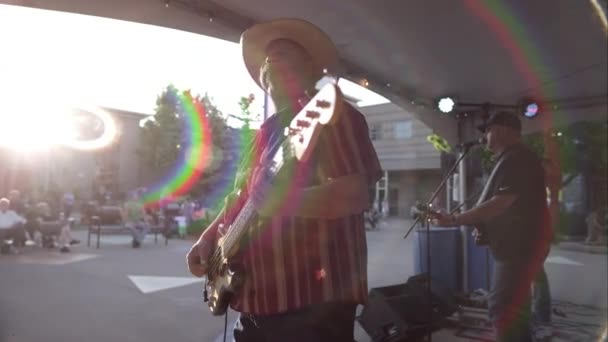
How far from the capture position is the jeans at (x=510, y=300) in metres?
2.38

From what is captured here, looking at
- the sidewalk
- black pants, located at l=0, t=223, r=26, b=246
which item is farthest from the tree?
the sidewalk

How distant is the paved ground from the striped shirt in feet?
9.63

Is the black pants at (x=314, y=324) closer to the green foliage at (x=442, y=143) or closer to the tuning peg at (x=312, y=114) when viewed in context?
the tuning peg at (x=312, y=114)

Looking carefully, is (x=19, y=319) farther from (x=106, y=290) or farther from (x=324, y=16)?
(x=324, y=16)

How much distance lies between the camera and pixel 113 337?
153 inches

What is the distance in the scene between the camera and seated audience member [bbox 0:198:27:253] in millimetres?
8755

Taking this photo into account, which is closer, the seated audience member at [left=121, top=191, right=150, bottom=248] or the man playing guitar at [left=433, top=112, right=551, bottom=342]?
the man playing guitar at [left=433, top=112, right=551, bottom=342]

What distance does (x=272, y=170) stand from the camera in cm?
118

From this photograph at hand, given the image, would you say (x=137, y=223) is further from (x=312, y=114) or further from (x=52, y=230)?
(x=312, y=114)

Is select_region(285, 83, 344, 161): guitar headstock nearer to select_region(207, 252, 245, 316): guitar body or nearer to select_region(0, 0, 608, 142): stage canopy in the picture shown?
select_region(207, 252, 245, 316): guitar body

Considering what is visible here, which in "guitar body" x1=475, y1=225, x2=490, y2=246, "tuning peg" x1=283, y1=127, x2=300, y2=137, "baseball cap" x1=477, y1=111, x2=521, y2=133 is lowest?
"guitar body" x1=475, y1=225, x2=490, y2=246

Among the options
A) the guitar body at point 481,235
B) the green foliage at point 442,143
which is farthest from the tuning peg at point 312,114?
the green foliage at point 442,143

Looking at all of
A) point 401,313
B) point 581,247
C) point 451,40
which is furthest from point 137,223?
point 581,247

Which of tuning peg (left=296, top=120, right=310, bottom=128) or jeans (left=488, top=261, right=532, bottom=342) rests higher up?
tuning peg (left=296, top=120, right=310, bottom=128)
